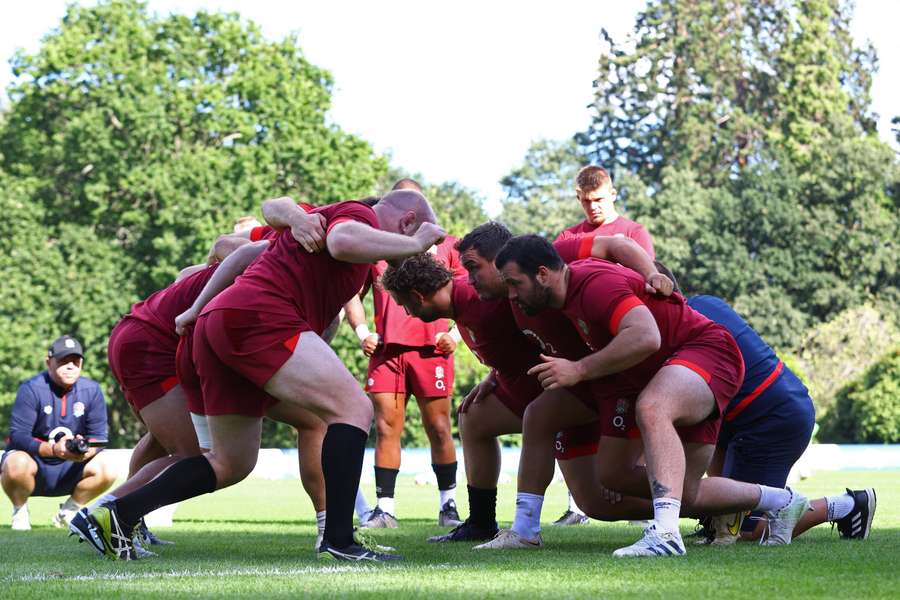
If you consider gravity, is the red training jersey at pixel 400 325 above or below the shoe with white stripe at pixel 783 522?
above

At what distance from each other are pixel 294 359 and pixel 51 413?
221 inches

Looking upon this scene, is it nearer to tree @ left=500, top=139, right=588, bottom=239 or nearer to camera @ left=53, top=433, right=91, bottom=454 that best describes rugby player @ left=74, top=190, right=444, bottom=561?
camera @ left=53, top=433, right=91, bottom=454

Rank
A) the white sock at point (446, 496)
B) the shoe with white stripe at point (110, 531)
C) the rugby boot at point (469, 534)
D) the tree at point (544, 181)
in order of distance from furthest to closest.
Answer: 1. the tree at point (544, 181)
2. the white sock at point (446, 496)
3. the rugby boot at point (469, 534)
4. the shoe with white stripe at point (110, 531)

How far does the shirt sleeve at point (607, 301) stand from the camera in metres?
6.57

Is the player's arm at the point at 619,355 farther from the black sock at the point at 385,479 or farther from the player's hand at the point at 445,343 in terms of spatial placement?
the black sock at the point at 385,479

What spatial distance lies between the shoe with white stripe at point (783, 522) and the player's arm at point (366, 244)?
99.3 inches

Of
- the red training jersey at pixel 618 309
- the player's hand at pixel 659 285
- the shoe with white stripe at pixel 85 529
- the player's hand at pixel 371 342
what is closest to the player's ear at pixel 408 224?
the red training jersey at pixel 618 309

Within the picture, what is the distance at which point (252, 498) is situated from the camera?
1738cm

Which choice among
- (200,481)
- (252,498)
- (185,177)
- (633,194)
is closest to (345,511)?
(200,481)

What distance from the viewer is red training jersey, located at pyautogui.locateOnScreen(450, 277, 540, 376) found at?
24.3ft

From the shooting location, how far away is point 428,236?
255 inches

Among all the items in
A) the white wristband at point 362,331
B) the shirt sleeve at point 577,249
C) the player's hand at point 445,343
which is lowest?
the player's hand at point 445,343

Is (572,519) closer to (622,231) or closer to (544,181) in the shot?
(622,231)

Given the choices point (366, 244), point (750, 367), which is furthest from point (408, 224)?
point (750, 367)
